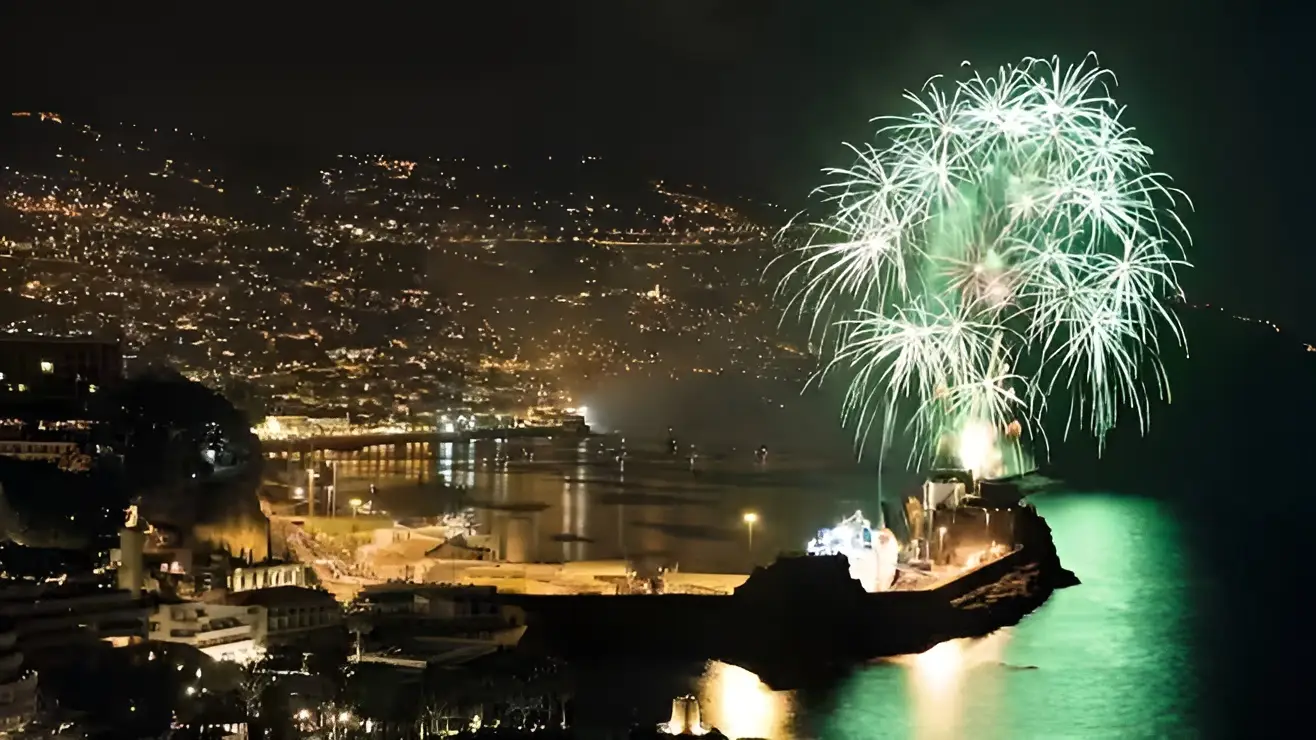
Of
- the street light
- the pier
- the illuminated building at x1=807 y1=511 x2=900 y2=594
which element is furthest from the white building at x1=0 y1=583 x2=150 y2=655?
the pier

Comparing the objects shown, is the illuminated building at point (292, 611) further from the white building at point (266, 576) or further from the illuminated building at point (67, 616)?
the illuminated building at point (67, 616)

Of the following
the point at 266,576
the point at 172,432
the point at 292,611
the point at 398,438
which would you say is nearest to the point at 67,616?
the point at 292,611

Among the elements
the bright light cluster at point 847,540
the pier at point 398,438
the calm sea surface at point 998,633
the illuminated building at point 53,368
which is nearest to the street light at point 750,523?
the calm sea surface at point 998,633

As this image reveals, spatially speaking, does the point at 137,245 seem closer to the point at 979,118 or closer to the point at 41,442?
the point at 41,442

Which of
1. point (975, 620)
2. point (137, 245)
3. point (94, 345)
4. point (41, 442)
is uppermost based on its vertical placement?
point (137, 245)

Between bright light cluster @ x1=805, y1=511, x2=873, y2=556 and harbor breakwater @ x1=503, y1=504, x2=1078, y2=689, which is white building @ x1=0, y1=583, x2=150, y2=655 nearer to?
harbor breakwater @ x1=503, y1=504, x2=1078, y2=689

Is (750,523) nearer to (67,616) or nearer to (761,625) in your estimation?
(761,625)

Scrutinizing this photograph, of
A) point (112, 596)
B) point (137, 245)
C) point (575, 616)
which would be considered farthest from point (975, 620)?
point (137, 245)
